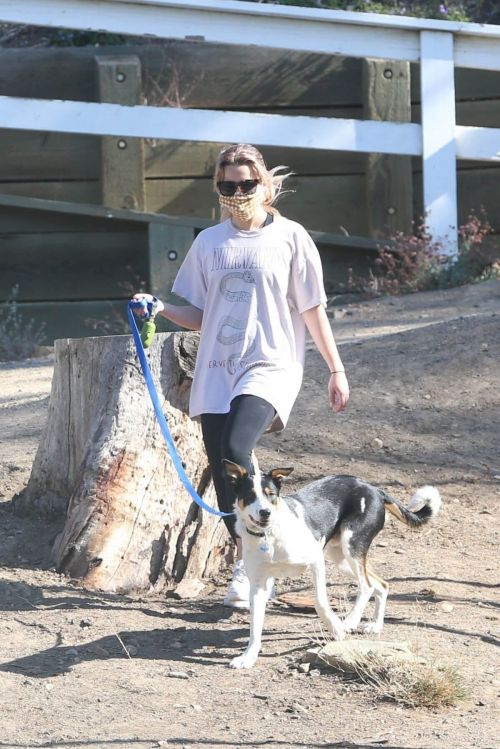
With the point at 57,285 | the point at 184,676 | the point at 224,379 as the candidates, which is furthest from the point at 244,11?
Result: the point at 184,676

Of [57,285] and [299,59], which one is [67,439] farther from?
[299,59]

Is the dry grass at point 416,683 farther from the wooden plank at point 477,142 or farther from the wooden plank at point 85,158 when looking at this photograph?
the wooden plank at point 85,158

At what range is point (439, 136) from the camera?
1061 cm

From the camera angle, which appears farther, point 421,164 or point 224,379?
point 421,164

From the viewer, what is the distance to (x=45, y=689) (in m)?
3.97

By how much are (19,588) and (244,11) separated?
7.03 m

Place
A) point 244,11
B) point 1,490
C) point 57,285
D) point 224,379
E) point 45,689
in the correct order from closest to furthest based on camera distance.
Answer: point 45,689 → point 224,379 → point 1,490 → point 244,11 → point 57,285

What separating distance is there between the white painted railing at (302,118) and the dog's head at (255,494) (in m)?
6.84

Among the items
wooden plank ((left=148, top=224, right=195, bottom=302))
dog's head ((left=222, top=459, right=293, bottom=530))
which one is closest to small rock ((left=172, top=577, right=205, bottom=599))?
dog's head ((left=222, top=459, right=293, bottom=530))

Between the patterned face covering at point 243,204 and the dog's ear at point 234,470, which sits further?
the patterned face covering at point 243,204

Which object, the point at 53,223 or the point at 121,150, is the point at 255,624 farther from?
the point at 53,223

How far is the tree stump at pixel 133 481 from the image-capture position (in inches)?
201

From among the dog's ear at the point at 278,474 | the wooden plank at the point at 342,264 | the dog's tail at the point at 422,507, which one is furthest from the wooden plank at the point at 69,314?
the dog's ear at the point at 278,474

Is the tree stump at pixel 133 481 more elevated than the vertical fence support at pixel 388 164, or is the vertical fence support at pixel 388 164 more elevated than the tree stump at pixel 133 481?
the vertical fence support at pixel 388 164
